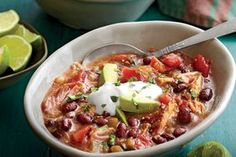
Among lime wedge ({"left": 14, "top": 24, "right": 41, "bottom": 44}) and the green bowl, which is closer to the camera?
the green bowl

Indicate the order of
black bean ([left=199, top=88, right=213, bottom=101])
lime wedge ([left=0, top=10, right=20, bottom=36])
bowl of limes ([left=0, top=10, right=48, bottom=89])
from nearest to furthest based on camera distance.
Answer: black bean ([left=199, top=88, right=213, bottom=101]), bowl of limes ([left=0, top=10, right=48, bottom=89]), lime wedge ([left=0, top=10, right=20, bottom=36])

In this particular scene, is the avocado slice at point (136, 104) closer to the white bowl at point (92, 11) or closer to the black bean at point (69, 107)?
the black bean at point (69, 107)

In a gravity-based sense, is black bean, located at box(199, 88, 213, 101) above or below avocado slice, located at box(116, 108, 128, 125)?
above

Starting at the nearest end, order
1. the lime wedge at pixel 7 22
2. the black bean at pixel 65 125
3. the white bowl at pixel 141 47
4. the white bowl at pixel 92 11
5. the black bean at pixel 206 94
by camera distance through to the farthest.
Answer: the white bowl at pixel 141 47
the black bean at pixel 65 125
the black bean at pixel 206 94
the lime wedge at pixel 7 22
the white bowl at pixel 92 11

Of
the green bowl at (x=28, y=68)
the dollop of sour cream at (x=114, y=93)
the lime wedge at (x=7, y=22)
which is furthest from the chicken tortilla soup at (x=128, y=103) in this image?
the lime wedge at (x=7, y=22)

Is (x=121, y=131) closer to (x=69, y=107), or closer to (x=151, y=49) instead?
(x=69, y=107)

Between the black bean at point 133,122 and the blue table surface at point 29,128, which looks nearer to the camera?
the black bean at point 133,122

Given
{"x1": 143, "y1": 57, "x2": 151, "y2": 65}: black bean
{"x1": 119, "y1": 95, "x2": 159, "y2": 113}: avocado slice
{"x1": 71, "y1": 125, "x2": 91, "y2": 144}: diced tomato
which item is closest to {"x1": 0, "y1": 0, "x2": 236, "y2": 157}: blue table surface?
{"x1": 71, "y1": 125, "x2": 91, "y2": 144}: diced tomato

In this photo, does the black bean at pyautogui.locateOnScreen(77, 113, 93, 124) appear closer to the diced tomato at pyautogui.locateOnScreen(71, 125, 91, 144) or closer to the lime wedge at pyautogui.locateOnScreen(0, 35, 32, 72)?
the diced tomato at pyautogui.locateOnScreen(71, 125, 91, 144)
